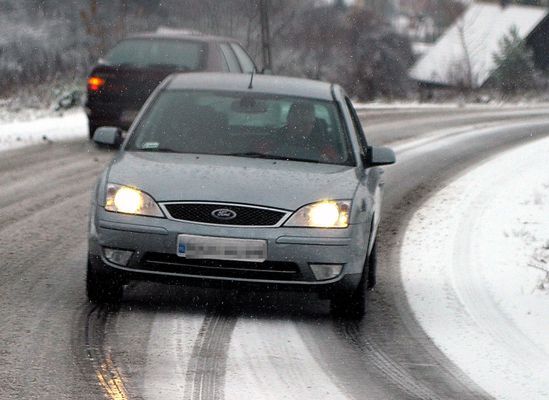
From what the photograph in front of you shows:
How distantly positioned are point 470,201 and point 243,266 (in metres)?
7.26

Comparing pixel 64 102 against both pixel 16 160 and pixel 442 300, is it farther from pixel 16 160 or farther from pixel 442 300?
pixel 442 300

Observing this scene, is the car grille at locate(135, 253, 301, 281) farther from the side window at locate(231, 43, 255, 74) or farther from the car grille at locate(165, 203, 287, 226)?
the side window at locate(231, 43, 255, 74)

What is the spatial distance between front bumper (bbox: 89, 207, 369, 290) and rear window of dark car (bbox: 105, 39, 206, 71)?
11.7 meters

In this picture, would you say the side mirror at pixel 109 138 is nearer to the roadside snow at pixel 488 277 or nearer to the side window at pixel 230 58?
the roadside snow at pixel 488 277

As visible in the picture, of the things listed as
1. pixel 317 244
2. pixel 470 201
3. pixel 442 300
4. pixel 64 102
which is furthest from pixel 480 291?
pixel 64 102

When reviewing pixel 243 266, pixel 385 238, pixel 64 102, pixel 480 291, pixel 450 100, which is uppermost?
pixel 243 266

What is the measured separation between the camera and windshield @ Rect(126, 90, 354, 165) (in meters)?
9.05

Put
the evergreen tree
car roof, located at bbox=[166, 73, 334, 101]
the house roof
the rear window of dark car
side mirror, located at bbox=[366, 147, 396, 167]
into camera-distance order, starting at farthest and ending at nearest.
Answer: the house roof < the evergreen tree < the rear window of dark car < car roof, located at bbox=[166, 73, 334, 101] < side mirror, located at bbox=[366, 147, 396, 167]

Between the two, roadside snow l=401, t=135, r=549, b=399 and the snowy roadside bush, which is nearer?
roadside snow l=401, t=135, r=549, b=399

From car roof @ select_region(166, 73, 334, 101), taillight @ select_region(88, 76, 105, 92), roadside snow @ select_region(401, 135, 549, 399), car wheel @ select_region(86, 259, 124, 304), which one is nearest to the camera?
roadside snow @ select_region(401, 135, 549, 399)

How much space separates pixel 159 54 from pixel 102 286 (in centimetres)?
1206

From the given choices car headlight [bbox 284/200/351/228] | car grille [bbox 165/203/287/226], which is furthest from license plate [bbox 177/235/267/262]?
car headlight [bbox 284/200/351/228]

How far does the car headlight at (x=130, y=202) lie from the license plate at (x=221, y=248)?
0.79ft

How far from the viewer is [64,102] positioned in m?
26.0
